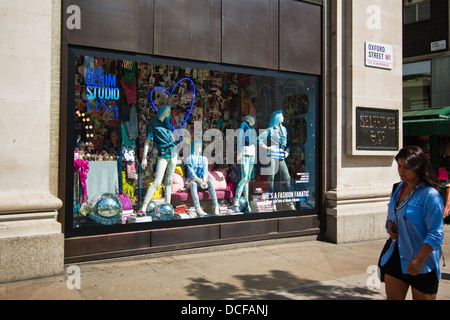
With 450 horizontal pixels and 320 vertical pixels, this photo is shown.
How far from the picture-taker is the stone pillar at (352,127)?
8188mm

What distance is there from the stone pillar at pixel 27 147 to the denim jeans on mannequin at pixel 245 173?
11.4 feet

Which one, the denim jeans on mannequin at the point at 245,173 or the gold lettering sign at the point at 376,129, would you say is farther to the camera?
the gold lettering sign at the point at 376,129

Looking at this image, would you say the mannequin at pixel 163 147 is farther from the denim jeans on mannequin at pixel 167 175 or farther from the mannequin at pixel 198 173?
the mannequin at pixel 198 173

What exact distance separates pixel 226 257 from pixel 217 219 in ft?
2.44

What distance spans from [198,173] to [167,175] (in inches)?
24.4

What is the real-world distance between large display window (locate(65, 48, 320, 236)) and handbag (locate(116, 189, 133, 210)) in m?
0.02

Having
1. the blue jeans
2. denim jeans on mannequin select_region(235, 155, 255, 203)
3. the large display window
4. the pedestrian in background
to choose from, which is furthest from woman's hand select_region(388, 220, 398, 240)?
denim jeans on mannequin select_region(235, 155, 255, 203)

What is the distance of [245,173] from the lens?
814 cm

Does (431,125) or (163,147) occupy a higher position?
(431,125)

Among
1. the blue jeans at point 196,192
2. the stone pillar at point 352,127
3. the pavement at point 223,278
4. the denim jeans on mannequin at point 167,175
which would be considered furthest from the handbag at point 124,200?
the stone pillar at point 352,127

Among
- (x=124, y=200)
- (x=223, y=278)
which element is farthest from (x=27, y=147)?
(x=223, y=278)

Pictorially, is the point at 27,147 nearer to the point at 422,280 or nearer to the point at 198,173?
the point at 198,173

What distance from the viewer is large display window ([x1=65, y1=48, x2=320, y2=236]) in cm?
653

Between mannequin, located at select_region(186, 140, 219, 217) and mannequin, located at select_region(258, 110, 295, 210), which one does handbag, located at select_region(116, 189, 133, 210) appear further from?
mannequin, located at select_region(258, 110, 295, 210)
